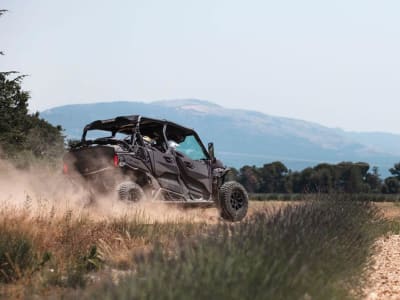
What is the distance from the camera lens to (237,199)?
→ 15062 millimetres

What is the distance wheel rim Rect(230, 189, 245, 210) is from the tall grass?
670 centimetres

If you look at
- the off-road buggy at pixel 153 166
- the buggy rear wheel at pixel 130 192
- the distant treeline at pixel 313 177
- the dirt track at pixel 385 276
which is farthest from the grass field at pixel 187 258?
the distant treeline at pixel 313 177

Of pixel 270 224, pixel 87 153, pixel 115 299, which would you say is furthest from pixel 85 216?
pixel 115 299

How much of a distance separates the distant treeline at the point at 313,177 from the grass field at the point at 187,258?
78.6 meters

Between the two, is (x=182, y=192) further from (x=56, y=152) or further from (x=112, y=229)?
(x=56, y=152)

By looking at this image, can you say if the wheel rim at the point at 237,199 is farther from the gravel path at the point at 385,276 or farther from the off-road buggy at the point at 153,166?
the gravel path at the point at 385,276

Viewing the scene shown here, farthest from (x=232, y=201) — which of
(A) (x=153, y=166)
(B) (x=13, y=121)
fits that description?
(B) (x=13, y=121)

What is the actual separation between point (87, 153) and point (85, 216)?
127 inches

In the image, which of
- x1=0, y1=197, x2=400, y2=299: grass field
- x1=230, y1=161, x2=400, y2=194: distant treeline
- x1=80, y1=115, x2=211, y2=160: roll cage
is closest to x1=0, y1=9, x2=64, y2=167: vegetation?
x1=80, y1=115, x2=211, y2=160: roll cage

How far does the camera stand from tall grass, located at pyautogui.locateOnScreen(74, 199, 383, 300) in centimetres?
427

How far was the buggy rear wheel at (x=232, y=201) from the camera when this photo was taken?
14.7 m

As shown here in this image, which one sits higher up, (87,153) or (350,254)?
(87,153)

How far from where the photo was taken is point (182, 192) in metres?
14.1

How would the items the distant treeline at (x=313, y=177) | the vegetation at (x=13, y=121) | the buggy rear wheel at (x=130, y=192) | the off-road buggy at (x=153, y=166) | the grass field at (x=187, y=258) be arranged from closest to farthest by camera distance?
the grass field at (x=187, y=258) → the buggy rear wheel at (x=130, y=192) → the off-road buggy at (x=153, y=166) → the vegetation at (x=13, y=121) → the distant treeline at (x=313, y=177)
